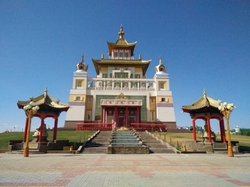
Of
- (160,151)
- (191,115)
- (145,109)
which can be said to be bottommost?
(160,151)

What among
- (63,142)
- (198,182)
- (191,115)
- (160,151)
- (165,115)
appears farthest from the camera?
(165,115)

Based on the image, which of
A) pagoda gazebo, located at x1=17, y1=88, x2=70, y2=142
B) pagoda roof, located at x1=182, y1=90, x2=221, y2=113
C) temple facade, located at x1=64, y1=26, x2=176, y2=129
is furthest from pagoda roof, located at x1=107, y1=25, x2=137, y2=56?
pagoda roof, located at x1=182, y1=90, x2=221, y2=113

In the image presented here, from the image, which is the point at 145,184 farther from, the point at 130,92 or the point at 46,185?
the point at 130,92

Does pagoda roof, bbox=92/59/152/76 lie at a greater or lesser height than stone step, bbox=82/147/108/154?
greater

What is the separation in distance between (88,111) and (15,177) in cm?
3255

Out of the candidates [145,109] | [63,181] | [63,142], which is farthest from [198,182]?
[145,109]

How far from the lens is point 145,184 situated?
5730 mm

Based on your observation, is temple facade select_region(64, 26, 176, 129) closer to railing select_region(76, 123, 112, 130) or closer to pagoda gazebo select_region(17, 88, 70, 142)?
railing select_region(76, 123, 112, 130)

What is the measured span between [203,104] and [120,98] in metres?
20.8

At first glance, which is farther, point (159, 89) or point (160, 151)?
point (159, 89)

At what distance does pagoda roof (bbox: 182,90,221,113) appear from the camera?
64.5 feet

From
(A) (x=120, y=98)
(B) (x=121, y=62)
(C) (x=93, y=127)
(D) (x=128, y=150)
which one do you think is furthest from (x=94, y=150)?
(B) (x=121, y=62)

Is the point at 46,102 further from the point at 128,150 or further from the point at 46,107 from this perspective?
the point at 128,150

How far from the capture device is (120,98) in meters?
38.5
